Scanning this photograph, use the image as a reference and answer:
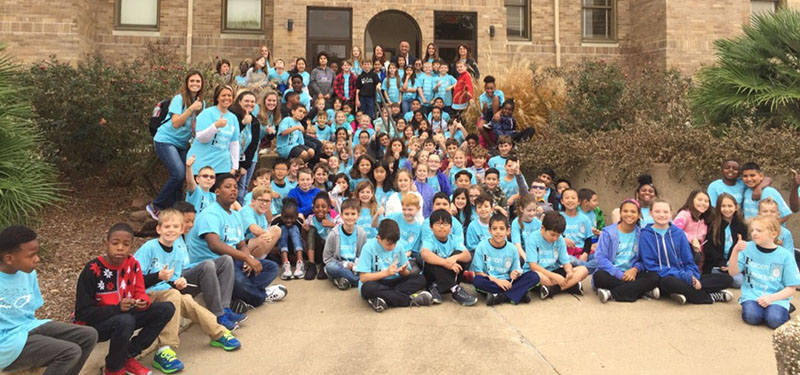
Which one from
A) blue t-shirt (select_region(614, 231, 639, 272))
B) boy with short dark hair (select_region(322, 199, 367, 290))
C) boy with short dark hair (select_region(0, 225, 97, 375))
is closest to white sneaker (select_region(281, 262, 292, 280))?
boy with short dark hair (select_region(322, 199, 367, 290))

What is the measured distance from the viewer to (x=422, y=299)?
18.1ft

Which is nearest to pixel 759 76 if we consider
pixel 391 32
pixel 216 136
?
pixel 216 136

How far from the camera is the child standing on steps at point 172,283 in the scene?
4223 mm

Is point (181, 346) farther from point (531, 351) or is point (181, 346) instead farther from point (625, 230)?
point (625, 230)

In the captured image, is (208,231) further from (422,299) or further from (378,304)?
(422,299)

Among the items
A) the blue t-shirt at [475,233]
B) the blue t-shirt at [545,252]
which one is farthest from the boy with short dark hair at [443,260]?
the blue t-shirt at [545,252]

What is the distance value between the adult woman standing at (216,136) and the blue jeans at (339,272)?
5.14 ft

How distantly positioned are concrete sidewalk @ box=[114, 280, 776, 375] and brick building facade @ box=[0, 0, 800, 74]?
463 inches

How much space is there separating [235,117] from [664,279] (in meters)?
4.93

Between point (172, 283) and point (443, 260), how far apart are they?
2.57m

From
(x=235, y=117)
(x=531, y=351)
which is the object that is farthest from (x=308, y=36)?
(x=531, y=351)

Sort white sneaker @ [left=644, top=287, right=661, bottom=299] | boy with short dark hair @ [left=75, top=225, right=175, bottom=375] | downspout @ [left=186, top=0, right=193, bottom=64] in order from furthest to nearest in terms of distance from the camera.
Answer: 1. downspout @ [left=186, top=0, right=193, bottom=64]
2. white sneaker @ [left=644, top=287, right=661, bottom=299]
3. boy with short dark hair @ [left=75, top=225, right=175, bottom=375]

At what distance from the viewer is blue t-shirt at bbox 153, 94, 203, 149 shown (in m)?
6.29

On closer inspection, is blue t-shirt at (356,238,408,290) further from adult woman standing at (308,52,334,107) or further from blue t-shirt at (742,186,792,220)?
adult woman standing at (308,52,334,107)
